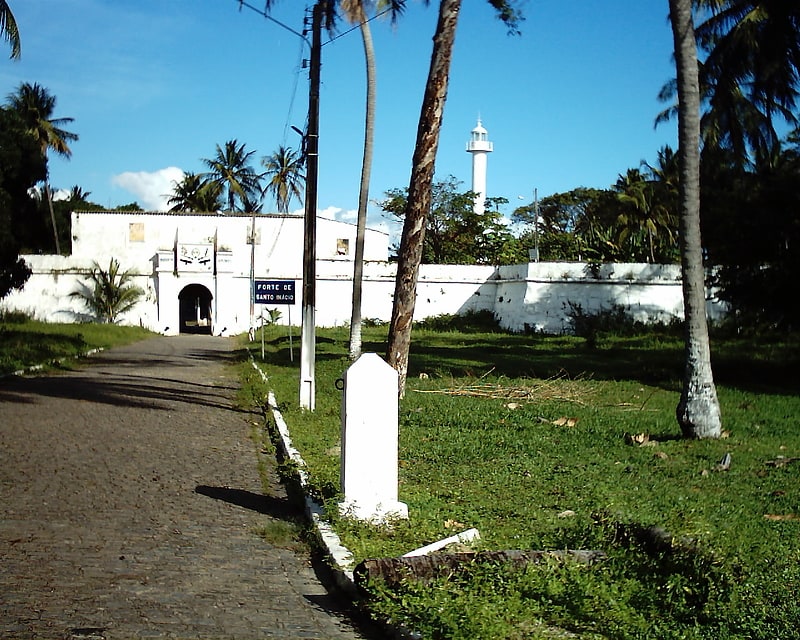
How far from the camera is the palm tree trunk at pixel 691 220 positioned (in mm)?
12094

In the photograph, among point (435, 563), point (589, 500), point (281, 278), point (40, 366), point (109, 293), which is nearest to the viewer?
point (435, 563)

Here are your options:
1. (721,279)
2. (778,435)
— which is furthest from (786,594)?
(721,279)

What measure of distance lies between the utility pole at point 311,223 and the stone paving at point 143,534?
1161mm

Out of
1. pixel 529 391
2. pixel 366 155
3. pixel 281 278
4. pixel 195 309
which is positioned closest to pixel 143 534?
pixel 529 391

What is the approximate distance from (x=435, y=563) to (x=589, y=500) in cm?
288

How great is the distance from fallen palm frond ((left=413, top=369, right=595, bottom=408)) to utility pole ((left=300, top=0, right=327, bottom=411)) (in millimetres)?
2935

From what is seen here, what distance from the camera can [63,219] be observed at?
71375mm

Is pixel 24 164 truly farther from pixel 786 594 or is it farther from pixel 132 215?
pixel 786 594

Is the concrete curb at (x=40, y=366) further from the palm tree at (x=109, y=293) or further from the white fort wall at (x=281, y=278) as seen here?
the palm tree at (x=109, y=293)

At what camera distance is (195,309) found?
59.7m

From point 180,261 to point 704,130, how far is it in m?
28.7

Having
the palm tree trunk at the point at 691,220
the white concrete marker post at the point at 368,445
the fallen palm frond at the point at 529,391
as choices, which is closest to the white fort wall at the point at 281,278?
the fallen palm frond at the point at 529,391

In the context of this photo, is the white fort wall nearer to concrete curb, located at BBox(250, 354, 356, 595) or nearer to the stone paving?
the stone paving

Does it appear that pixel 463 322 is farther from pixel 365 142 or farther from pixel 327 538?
pixel 327 538
